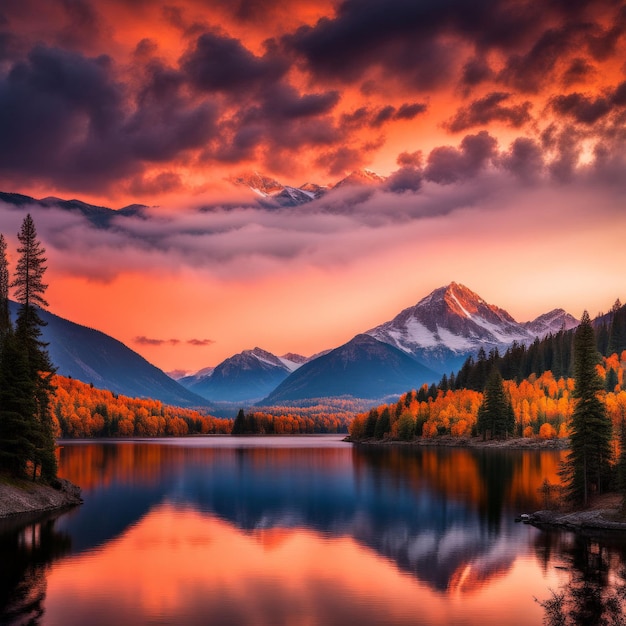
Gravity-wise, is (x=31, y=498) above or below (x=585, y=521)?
above

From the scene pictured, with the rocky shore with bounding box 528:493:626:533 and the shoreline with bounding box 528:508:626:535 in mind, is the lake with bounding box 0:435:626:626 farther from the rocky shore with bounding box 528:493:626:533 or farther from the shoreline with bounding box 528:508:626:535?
the rocky shore with bounding box 528:493:626:533

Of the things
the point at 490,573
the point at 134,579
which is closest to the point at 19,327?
the point at 134,579

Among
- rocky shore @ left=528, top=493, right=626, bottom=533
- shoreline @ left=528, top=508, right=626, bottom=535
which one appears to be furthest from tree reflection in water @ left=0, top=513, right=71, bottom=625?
rocky shore @ left=528, top=493, right=626, bottom=533

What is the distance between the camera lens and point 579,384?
3061 inches

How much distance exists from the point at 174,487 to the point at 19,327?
137 feet

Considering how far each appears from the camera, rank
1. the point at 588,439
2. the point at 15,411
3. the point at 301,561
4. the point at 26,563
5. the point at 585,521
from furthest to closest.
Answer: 1. the point at 15,411
2. the point at 588,439
3. the point at 585,521
4. the point at 301,561
5. the point at 26,563

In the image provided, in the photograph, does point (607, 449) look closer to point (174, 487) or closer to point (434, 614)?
point (434, 614)

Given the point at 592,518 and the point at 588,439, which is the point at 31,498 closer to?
the point at 592,518

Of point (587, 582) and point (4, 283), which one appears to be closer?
point (587, 582)

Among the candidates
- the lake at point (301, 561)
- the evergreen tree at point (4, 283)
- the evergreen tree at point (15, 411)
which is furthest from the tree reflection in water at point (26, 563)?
the evergreen tree at point (4, 283)

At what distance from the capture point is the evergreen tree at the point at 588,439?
73812mm

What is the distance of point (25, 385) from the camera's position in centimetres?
8106

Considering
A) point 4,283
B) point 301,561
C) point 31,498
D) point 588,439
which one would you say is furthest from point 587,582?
point 4,283

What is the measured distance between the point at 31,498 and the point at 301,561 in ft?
118
